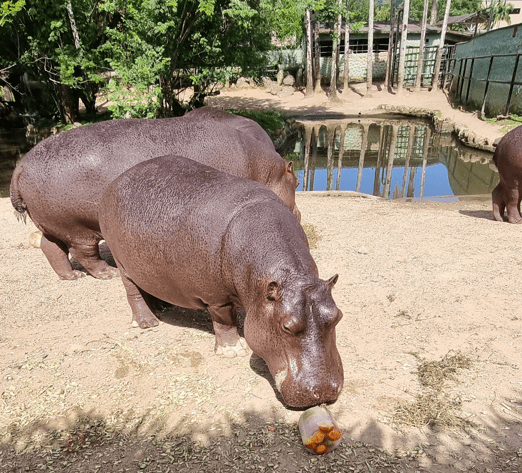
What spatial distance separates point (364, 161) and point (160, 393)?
40.2 feet

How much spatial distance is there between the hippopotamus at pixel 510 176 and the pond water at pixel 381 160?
247 cm

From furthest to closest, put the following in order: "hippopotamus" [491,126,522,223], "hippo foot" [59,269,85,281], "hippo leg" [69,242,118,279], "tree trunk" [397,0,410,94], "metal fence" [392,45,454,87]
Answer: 1. "metal fence" [392,45,454,87]
2. "tree trunk" [397,0,410,94]
3. "hippopotamus" [491,126,522,223]
4. "hippo foot" [59,269,85,281]
5. "hippo leg" [69,242,118,279]

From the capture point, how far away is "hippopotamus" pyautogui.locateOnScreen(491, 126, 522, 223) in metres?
6.89

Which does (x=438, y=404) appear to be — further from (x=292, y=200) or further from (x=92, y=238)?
(x=92, y=238)

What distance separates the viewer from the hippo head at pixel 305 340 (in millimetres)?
2619

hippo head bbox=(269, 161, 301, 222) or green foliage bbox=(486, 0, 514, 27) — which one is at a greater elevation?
green foliage bbox=(486, 0, 514, 27)

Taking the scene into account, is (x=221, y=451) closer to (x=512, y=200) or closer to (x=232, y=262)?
(x=232, y=262)

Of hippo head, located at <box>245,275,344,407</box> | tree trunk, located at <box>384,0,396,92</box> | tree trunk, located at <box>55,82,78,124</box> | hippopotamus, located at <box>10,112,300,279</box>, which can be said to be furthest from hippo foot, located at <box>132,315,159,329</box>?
tree trunk, located at <box>384,0,396,92</box>

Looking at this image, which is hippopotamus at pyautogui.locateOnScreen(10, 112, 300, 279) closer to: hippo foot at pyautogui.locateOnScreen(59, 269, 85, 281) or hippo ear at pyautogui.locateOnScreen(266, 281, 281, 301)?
hippo foot at pyautogui.locateOnScreen(59, 269, 85, 281)

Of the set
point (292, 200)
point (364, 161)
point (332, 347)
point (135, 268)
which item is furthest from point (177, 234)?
point (364, 161)

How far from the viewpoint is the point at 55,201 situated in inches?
178

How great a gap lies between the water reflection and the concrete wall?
7.70 ft

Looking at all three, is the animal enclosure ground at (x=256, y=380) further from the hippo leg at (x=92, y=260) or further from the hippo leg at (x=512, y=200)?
the hippo leg at (x=512, y=200)

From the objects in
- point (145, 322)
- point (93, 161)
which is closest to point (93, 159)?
point (93, 161)
